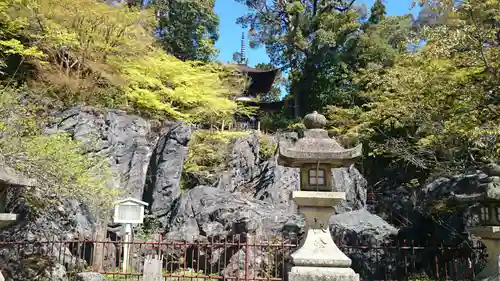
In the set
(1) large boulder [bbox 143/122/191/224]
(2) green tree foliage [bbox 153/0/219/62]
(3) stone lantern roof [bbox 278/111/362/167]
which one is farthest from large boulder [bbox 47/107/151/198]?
(2) green tree foliage [bbox 153/0/219/62]

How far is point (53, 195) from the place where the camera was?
7.75 meters

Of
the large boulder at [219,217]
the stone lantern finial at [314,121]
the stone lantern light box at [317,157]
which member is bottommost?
the large boulder at [219,217]

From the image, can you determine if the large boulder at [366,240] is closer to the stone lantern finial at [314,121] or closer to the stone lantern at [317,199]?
the stone lantern at [317,199]

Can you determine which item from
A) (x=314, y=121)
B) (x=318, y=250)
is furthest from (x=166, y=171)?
(x=318, y=250)

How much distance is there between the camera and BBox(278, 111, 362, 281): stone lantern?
4.86 metres

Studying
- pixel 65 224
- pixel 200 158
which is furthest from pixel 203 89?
pixel 65 224

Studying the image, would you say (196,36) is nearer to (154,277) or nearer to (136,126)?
(136,126)

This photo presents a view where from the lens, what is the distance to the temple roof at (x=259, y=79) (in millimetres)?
24203

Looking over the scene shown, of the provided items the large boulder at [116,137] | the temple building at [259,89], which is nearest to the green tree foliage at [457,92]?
the large boulder at [116,137]

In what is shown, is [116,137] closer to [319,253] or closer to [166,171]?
[166,171]

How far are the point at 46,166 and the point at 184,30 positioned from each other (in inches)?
618

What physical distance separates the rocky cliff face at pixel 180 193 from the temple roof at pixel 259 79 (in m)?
9.07

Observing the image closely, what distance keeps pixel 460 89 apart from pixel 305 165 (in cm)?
483

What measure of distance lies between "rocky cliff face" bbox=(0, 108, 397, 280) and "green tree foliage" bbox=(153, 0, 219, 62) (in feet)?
21.7
